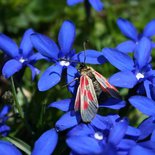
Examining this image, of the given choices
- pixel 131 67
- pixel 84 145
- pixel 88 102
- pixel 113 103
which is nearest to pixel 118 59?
pixel 131 67

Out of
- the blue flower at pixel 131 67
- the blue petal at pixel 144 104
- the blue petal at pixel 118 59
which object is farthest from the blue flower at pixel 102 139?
the blue petal at pixel 118 59

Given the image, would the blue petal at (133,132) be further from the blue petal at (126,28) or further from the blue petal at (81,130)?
the blue petal at (126,28)

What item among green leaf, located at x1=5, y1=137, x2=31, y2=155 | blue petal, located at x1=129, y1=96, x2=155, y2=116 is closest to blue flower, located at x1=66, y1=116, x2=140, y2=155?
blue petal, located at x1=129, y1=96, x2=155, y2=116

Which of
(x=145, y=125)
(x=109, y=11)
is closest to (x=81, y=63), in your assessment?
(x=145, y=125)

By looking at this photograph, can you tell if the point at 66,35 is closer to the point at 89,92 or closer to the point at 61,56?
the point at 61,56

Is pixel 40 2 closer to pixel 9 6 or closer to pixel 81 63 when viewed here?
pixel 9 6

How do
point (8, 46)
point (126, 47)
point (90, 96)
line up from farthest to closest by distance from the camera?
point (126, 47)
point (8, 46)
point (90, 96)

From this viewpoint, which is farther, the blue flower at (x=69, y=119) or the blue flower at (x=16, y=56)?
the blue flower at (x=16, y=56)

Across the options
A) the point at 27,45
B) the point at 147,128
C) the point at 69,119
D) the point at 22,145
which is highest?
the point at 27,45
